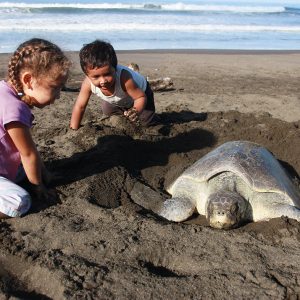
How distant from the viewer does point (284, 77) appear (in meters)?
6.76

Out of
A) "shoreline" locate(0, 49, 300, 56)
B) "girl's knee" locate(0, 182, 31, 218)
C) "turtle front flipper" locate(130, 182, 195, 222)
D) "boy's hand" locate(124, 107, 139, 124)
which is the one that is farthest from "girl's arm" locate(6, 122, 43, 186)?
"shoreline" locate(0, 49, 300, 56)

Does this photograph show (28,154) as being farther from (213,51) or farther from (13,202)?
(213,51)

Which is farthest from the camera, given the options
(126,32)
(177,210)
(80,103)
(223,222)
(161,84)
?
(126,32)

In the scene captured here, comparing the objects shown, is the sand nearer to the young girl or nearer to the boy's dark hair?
the young girl

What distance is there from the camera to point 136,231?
2.17m

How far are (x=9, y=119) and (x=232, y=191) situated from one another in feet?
4.54

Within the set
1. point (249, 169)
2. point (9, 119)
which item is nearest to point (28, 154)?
point (9, 119)

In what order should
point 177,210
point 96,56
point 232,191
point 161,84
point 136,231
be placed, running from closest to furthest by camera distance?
1. point 136,231
2. point 177,210
3. point 232,191
4. point 96,56
5. point 161,84

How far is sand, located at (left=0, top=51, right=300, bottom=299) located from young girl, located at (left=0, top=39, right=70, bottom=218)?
0.43 ft

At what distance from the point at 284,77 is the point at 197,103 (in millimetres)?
2459

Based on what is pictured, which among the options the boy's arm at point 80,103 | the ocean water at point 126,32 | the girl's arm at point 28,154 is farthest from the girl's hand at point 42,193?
the ocean water at point 126,32

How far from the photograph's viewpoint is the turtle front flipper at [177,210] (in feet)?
8.18

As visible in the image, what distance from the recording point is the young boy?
10.3ft

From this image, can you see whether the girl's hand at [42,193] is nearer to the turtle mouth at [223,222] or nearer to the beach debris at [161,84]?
the turtle mouth at [223,222]
